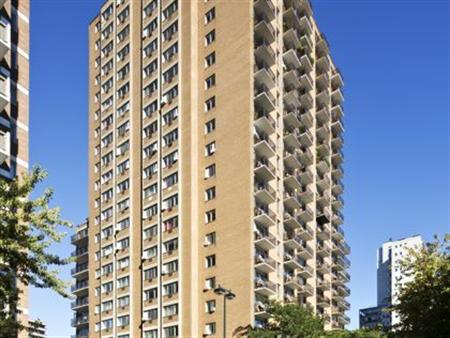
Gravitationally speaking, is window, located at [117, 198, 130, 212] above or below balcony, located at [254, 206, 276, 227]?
above

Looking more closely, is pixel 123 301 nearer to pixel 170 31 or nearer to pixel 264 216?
pixel 264 216

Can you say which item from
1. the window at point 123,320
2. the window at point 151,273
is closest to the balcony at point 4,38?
the window at point 151,273

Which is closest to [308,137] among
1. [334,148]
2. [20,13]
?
[334,148]

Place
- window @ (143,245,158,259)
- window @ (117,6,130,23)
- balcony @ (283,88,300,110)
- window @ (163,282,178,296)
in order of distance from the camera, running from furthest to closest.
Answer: window @ (117,6,130,23) < balcony @ (283,88,300,110) < window @ (143,245,158,259) < window @ (163,282,178,296)

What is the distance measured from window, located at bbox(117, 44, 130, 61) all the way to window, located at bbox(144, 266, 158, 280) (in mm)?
28353

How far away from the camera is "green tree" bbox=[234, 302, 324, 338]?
5672 cm

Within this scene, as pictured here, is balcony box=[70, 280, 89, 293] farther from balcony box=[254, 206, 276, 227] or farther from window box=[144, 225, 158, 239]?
balcony box=[254, 206, 276, 227]

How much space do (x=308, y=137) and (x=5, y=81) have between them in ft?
156

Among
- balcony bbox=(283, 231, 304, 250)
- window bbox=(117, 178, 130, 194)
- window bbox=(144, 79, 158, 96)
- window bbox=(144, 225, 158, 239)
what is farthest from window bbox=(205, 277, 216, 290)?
window bbox=(144, 79, 158, 96)

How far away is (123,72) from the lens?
83.9 metres

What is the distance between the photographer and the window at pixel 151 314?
6995 centimetres

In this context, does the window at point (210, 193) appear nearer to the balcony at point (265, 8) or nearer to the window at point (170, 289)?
the window at point (170, 289)

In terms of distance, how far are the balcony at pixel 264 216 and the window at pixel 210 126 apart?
990 centimetres

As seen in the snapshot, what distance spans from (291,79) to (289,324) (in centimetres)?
3075
